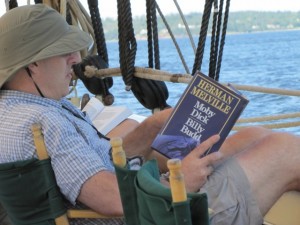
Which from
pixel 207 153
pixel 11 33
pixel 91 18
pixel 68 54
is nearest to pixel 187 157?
pixel 207 153

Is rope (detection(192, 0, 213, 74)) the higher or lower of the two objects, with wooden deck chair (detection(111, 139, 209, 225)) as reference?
lower

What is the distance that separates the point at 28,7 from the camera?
185 centimetres

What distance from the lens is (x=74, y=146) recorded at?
5.53ft

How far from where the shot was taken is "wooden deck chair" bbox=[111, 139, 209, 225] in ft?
3.71

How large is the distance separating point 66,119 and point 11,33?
28 centimetres

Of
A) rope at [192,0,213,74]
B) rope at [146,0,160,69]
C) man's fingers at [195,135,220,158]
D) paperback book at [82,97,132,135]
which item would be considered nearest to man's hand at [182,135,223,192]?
man's fingers at [195,135,220,158]

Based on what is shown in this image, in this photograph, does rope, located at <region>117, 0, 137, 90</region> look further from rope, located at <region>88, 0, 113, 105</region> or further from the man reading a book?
the man reading a book

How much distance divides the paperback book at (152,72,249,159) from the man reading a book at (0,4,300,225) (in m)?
0.05

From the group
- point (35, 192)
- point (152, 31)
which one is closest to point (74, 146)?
point (35, 192)

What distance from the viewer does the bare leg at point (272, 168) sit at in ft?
5.77

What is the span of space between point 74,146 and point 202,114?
33 centimetres

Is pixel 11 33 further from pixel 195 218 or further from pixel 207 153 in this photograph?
pixel 195 218

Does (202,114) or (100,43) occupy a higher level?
(202,114)

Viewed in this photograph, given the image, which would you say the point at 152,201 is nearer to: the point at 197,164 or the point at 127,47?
the point at 197,164
